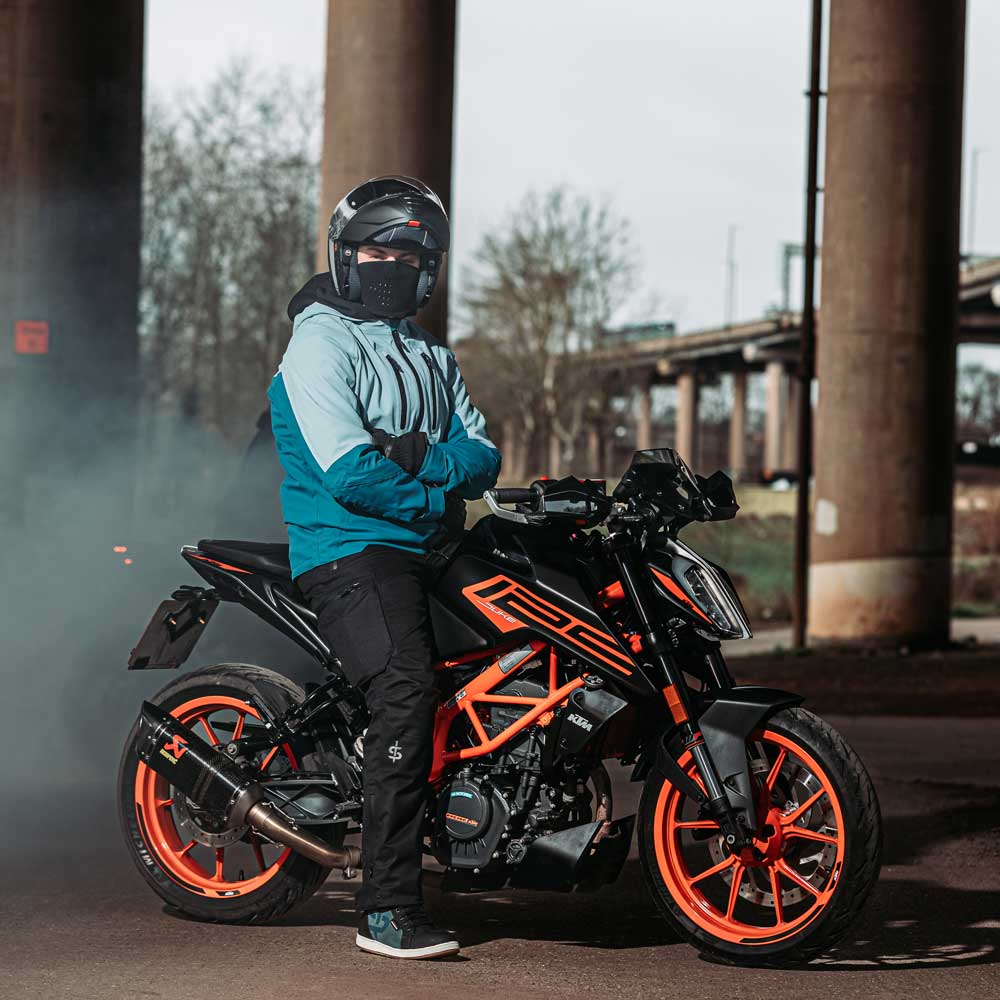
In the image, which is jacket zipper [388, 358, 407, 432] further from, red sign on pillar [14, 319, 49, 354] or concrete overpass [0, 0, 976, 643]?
red sign on pillar [14, 319, 49, 354]

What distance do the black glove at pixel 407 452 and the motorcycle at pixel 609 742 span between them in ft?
0.81

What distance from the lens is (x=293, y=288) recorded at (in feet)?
135

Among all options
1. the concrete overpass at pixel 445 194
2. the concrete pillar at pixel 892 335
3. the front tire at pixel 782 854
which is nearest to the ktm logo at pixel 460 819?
the front tire at pixel 782 854

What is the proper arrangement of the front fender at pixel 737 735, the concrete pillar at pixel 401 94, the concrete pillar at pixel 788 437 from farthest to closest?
the concrete pillar at pixel 788 437 → the concrete pillar at pixel 401 94 → the front fender at pixel 737 735

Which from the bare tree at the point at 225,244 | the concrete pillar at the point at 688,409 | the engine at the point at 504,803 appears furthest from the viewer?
the concrete pillar at the point at 688,409

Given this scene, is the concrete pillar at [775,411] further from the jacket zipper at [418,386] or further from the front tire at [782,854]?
the front tire at [782,854]

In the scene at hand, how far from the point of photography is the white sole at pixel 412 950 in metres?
4.94

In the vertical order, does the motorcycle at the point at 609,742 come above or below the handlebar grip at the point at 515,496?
below

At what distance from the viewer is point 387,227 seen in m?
5.28

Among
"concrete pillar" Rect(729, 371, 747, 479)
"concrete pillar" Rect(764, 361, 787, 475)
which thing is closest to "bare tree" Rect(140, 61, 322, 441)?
"concrete pillar" Rect(764, 361, 787, 475)

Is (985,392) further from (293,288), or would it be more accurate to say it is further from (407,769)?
(407,769)

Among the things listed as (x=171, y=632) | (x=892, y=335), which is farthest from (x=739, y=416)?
(x=171, y=632)

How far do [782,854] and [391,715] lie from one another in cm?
114

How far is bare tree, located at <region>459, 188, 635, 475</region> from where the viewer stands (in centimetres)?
5644
